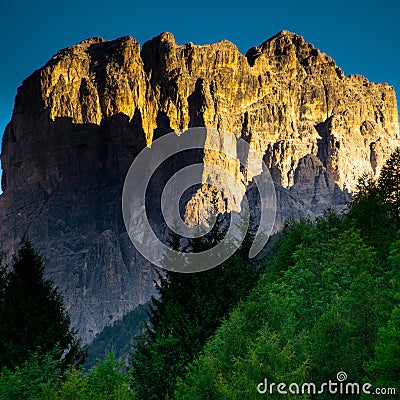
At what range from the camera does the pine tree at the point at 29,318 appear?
3562 centimetres

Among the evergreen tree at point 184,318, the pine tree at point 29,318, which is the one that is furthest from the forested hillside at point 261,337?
the pine tree at point 29,318

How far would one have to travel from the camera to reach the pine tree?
1403 inches

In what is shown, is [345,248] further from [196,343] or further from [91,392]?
[91,392]

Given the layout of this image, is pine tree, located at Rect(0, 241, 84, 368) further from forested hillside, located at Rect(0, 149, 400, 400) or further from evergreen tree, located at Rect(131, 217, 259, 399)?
evergreen tree, located at Rect(131, 217, 259, 399)

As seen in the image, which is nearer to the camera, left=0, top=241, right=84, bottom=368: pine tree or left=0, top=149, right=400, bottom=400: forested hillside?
left=0, top=149, right=400, bottom=400: forested hillside

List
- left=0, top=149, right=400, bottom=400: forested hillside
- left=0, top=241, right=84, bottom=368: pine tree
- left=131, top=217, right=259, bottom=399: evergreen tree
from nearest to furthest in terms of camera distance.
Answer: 1. left=0, top=149, right=400, bottom=400: forested hillside
2. left=131, top=217, right=259, bottom=399: evergreen tree
3. left=0, top=241, right=84, bottom=368: pine tree

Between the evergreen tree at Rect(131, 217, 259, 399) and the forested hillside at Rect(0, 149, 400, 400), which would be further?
the evergreen tree at Rect(131, 217, 259, 399)

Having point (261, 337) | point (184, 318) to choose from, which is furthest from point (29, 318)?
point (261, 337)

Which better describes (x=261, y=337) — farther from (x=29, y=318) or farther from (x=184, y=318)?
(x=29, y=318)

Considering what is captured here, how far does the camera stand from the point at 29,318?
36812 mm

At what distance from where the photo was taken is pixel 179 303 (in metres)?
38.1

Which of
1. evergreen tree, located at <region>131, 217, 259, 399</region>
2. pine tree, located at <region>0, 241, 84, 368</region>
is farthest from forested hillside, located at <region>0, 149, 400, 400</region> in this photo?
pine tree, located at <region>0, 241, 84, 368</region>

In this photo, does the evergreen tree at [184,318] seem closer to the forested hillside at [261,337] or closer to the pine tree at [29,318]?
the forested hillside at [261,337]

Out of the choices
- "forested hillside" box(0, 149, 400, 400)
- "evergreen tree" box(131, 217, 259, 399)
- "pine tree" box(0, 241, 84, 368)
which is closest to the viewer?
"forested hillside" box(0, 149, 400, 400)
